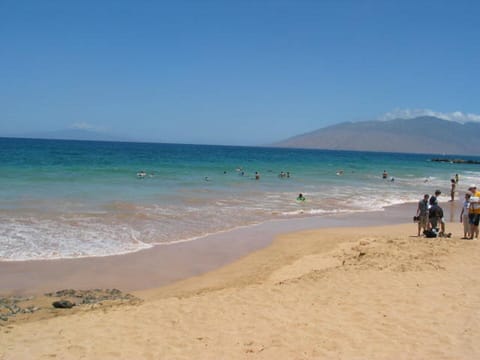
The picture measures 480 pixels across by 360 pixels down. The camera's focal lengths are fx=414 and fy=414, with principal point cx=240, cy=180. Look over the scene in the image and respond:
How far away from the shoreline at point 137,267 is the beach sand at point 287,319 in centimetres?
71

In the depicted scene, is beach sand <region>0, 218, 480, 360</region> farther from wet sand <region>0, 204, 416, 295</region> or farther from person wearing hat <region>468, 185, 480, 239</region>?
person wearing hat <region>468, 185, 480, 239</region>

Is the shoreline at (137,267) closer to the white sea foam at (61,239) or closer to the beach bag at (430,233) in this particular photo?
the white sea foam at (61,239)

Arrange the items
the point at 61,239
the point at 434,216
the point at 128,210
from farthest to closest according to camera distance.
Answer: the point at 128,210
the point at 434,216
the point at 61,239

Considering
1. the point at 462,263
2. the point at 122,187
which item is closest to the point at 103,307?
the point at 462,263

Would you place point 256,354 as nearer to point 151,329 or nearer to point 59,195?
point 151,329

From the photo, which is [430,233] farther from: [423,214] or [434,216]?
[423,214]

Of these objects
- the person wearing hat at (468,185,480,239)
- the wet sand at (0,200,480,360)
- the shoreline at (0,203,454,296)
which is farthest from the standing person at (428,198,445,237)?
the shoreline at (0,203,454,296)

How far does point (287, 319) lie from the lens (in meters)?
5.91

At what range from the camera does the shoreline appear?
26.8ft

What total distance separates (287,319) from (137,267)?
4.62m

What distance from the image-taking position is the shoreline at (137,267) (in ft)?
26.8

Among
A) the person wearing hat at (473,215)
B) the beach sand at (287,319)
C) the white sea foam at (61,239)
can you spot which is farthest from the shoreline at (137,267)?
the person wearing hat at (473,215)

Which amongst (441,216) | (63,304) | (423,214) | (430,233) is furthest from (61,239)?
(441,216)

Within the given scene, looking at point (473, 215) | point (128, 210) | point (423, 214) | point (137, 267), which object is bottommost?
point (137, 267)
